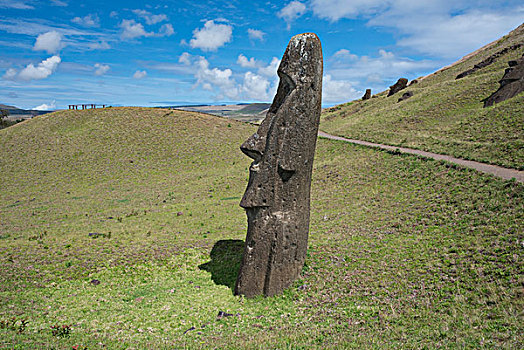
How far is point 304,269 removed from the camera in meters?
11.0

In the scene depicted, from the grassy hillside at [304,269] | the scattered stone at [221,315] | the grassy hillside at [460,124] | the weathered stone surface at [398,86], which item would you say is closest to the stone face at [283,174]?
the grassy hillside at [304,269]

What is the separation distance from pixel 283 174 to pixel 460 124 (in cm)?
2598

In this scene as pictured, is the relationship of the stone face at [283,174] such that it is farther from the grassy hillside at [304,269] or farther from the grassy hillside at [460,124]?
the grassy hillside at [460,124]

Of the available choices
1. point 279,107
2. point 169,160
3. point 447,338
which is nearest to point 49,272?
point 279,107

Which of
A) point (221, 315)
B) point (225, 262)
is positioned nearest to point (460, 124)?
point (225, 262)

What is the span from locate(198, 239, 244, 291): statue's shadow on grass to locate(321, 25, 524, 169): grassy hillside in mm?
14959

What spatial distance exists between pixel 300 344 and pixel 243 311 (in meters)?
2.66

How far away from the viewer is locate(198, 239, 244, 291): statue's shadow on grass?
11453 millimetres

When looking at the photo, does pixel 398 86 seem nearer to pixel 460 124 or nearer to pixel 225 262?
pixel 460 124

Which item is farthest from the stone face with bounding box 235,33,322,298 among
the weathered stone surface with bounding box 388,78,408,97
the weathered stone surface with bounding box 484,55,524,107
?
the weathered stone surface with bounding box 388,78,408,97

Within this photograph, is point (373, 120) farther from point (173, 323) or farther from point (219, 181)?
point (173, 323)

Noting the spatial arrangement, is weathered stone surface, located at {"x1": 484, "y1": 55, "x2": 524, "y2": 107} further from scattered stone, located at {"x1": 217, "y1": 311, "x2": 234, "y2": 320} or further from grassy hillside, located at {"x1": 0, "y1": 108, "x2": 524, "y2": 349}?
scattered stone, located at {"x1": 217, "y1": 311, "x2": 234, "y2": 320}

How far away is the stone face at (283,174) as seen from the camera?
9.62 metres

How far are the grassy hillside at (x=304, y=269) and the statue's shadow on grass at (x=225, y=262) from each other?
0.24ft
